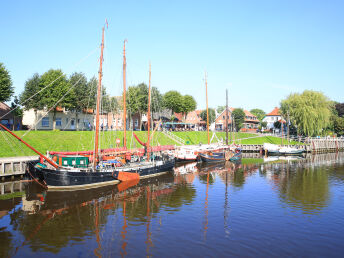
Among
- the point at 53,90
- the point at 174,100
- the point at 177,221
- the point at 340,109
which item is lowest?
the point at 177,221

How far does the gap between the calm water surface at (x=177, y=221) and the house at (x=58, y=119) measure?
1449 inches

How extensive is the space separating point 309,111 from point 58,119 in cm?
6947

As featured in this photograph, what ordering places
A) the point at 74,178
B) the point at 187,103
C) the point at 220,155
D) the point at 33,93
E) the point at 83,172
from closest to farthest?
the point at 74,178
the point at 83,172
the point at 220,155
the point at 33,93
the point at 187,103

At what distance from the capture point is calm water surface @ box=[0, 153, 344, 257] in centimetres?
1569

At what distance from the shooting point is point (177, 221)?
66.0 ft

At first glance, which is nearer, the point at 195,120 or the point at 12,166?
the point at 12,166

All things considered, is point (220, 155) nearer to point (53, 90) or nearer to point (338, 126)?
point (53, 90)

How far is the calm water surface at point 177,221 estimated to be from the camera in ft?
51.5

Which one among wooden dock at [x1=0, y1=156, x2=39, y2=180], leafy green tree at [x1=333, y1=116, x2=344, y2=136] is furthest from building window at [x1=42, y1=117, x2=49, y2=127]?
leafy green tree at [x1=333, y1=116, x2=344, y2=136]

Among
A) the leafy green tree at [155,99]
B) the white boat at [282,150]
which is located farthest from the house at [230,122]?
the white boat at [282,150]

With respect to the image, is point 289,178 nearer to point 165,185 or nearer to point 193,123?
point 165,185

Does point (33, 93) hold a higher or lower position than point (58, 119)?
higher

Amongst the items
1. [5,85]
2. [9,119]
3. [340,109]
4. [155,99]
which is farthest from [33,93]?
[340,109]

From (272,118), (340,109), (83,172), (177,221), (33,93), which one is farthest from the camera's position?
(272,118)
